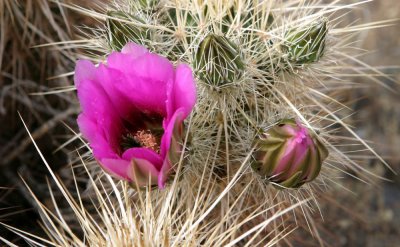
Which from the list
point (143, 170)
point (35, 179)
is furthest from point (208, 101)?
point (35, 179)

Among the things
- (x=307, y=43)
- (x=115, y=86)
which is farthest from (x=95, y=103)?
(x=307, y=43)

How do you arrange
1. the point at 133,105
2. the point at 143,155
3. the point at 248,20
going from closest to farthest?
the point at 143,155
the point at 133,105
the point at 248,20

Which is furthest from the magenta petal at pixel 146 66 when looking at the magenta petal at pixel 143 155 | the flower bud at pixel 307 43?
the flower bud at pixel 307 43

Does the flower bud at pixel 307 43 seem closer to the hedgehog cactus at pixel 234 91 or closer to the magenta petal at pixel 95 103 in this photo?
the hedgehog cactus at pixel 234 91

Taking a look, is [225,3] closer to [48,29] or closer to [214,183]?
[214,183]

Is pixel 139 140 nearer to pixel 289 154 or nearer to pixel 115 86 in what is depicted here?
pixel 115 86

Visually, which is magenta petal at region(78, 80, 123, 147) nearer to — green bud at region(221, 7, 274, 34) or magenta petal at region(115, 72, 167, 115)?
magenta petal at region(115, 72, 167, 115)
